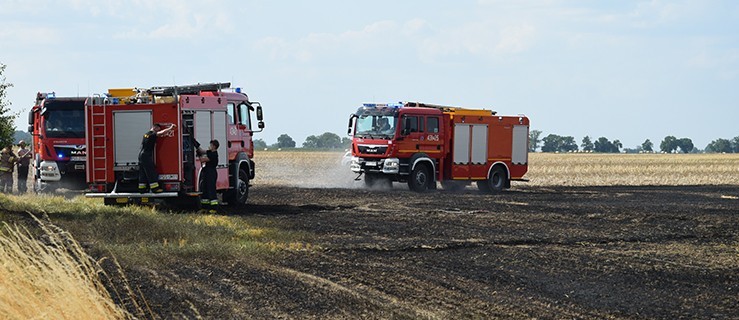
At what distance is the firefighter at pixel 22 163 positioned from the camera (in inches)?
1150

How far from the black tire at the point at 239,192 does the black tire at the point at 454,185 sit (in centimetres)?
1125

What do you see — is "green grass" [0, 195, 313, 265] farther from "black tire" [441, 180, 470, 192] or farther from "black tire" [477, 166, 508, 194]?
"black tire" [477, 166, 508, 194]

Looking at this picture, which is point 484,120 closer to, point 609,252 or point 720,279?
point 609,252

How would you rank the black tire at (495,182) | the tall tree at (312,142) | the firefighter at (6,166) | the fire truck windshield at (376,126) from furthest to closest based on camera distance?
the tall tree at (312,142)
the black tire at (495,182)
the fire truck windshield at (376,126)
the firefighter at (6,166)

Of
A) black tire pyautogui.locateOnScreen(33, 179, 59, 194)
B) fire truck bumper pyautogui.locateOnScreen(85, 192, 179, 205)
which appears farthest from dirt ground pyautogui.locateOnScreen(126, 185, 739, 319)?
black tire pyautogui.locateOnScreen(33, 179, 59, 194)

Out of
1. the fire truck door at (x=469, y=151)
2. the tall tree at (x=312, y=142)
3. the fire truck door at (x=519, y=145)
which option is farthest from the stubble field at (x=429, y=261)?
the tall tree at (x=312, y=142)

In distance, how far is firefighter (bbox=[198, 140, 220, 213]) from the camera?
21.0m

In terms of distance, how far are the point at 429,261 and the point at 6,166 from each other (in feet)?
58.5

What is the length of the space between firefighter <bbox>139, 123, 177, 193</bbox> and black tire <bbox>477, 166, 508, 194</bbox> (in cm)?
1553

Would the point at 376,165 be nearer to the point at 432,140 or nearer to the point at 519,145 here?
the point at 432,140

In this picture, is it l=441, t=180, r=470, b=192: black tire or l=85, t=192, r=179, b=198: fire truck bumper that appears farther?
l=441, t=180, r=470, b=192: black tire

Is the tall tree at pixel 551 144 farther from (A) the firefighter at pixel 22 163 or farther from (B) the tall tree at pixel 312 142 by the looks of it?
(A) the firefighter at pixel 22 163

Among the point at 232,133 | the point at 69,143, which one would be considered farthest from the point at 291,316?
the point at 69,143

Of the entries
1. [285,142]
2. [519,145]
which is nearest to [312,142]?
[285,142]
